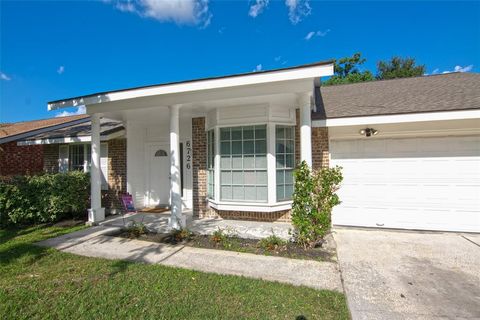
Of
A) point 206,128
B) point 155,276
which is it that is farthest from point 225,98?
point 155,276

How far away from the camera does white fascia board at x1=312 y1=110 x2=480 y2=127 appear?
5.05 m

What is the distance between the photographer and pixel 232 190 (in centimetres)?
641

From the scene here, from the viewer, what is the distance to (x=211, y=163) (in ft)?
22.6

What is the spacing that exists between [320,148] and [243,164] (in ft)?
6.67

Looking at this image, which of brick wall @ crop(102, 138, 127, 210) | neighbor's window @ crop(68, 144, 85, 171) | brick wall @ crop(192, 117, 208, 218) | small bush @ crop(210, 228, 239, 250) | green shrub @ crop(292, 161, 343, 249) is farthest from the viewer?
neighbor's window @ crop(68, 144, 85, 171)

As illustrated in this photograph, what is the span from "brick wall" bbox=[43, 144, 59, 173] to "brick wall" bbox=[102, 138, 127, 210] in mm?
2812

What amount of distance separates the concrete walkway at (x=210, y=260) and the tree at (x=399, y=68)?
30.5m

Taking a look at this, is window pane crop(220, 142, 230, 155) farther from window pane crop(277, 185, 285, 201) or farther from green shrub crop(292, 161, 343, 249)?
green shrub crop(292, 161, 343, 249)

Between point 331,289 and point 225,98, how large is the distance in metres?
3.97

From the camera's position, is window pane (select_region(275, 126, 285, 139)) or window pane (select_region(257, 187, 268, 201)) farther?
→ window pane (select_region(275, 126, 285, 139))

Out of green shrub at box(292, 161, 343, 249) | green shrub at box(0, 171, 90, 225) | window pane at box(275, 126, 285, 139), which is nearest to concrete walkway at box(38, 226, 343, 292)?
green shrub at box(292, 161, 343, 249)

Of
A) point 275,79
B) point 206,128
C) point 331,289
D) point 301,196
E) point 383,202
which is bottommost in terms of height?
point 331,289

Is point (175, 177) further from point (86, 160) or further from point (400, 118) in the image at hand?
point (400, 118)

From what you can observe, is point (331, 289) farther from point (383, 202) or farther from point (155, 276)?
point (383, 202)
